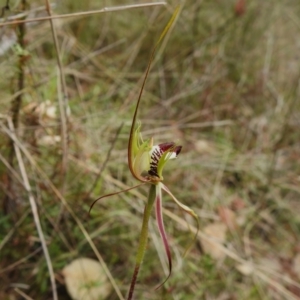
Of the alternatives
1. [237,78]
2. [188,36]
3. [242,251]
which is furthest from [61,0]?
[242,251]

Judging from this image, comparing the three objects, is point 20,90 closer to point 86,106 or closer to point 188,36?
point 86,106

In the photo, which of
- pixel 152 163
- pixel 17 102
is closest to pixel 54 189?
pixel 17 102

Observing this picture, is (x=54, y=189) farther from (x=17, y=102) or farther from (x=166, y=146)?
(x=166, y=146)

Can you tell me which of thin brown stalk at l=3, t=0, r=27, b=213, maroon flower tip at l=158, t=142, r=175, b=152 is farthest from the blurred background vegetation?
maroon flower tip at l=158, t=142, r=175, b=152

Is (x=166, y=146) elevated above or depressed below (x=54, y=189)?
above

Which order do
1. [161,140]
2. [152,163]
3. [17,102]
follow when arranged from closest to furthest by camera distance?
1. [152,163]
2. [17,102]
3. [161,140]

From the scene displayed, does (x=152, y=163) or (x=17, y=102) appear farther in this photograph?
(x=17, y=102)

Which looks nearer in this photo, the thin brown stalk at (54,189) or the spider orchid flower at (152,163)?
the spider orchid flower at (152,163)

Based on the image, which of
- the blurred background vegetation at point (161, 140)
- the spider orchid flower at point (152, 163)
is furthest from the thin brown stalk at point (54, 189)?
the spider orchid flower at point (152, 163)

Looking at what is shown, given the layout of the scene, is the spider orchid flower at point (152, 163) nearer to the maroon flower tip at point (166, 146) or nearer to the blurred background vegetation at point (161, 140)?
the maroon flower tip at point (166, 146)
